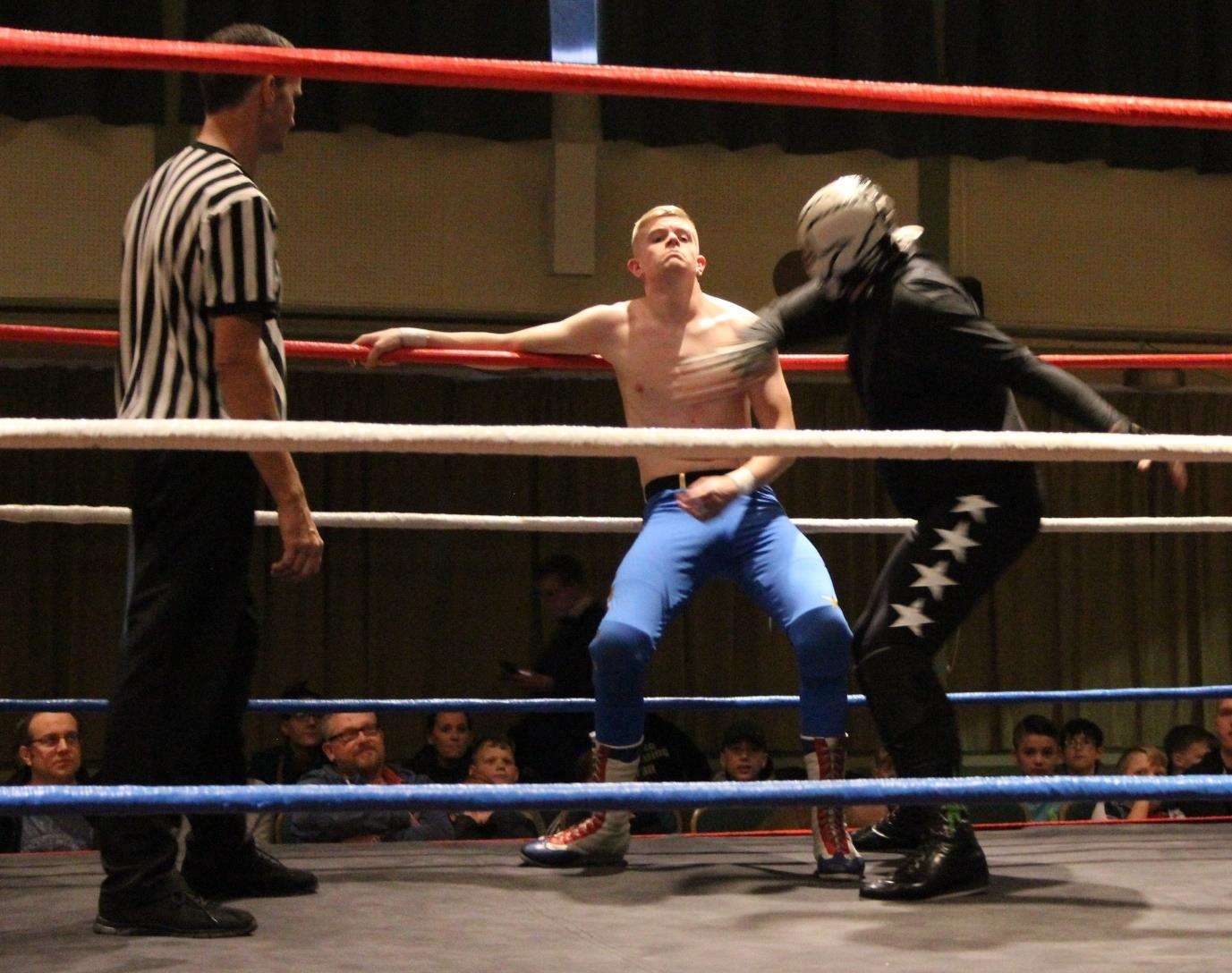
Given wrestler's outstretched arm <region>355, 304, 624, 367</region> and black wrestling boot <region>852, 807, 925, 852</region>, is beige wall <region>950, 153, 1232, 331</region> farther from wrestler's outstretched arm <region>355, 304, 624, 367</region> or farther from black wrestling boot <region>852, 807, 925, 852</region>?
black wrestling boot <region>852, 807, 925, 852</region>

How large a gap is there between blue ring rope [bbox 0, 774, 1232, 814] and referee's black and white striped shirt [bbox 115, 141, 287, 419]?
553 mm

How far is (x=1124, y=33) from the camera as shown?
22.5 ft

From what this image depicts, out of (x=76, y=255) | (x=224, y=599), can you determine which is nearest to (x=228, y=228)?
(x=224, y=599)

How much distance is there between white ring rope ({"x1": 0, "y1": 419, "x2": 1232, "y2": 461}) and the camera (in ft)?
3.97

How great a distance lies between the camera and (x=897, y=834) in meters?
2.28

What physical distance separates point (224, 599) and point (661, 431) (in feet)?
2.07

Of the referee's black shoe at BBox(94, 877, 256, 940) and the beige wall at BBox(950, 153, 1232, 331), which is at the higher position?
the beige wall at BBox(950, 153, 1232, 331)

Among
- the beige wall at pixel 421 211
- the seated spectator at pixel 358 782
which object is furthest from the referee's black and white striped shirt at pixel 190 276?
the beige wall at pixel 421 211

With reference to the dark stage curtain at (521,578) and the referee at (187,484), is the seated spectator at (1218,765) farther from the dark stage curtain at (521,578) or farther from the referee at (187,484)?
the dark stage curtain at (521,578)

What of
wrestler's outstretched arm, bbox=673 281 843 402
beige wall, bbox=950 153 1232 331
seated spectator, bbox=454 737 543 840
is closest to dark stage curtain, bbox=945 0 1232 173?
beige wall, bbox=950 153 1232 331

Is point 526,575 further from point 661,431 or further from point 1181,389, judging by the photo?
point 661,431

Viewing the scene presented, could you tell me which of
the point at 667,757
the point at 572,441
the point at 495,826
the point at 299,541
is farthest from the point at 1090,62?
the point at 572,441

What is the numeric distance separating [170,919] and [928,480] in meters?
1.08

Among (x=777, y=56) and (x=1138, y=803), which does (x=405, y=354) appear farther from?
(x=777, y=56)
